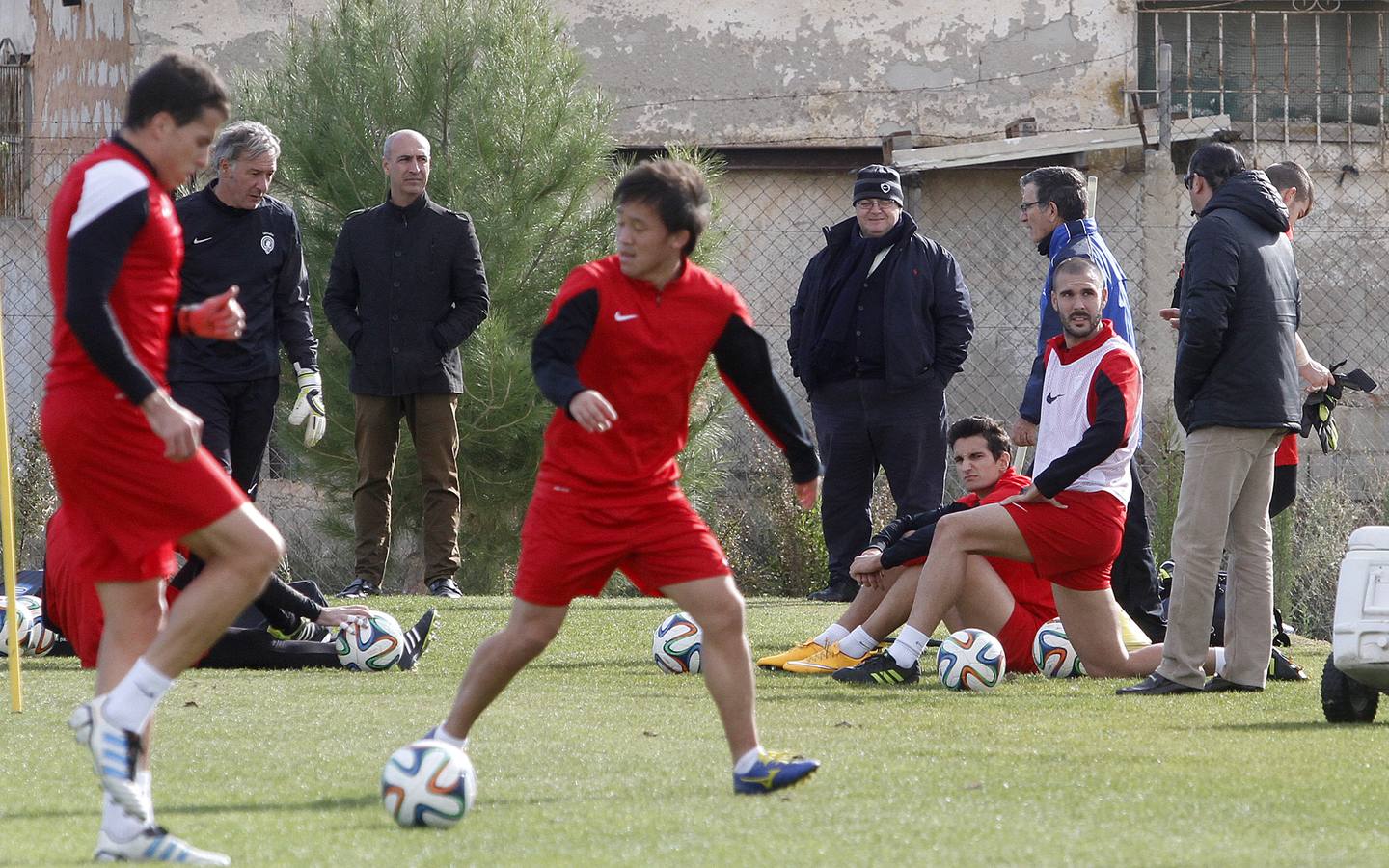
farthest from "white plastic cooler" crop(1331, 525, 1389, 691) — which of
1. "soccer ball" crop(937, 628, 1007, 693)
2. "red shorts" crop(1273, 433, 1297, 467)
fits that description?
"red shorts" crop(1273, 433, 1297, 467)

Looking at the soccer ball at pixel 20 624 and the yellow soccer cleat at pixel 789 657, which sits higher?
the soccer ball at pixel 20 624

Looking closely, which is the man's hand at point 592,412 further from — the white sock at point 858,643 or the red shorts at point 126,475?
the white sock at point 858,643

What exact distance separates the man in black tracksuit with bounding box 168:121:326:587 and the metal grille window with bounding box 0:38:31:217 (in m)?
7.81

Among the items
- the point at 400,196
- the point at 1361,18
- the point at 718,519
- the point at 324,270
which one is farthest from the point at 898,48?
the point at 400,196

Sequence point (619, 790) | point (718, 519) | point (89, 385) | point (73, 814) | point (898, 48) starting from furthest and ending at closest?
point (898, 48)
point (718, 519)
point (619, 790)
point (73, 814)
point (89, 385)

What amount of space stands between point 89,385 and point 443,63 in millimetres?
8688

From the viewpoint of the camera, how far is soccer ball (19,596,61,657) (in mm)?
7512

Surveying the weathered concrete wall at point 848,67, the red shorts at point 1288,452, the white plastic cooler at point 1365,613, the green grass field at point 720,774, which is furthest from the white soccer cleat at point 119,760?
the weathered concrete wall at point 848,67

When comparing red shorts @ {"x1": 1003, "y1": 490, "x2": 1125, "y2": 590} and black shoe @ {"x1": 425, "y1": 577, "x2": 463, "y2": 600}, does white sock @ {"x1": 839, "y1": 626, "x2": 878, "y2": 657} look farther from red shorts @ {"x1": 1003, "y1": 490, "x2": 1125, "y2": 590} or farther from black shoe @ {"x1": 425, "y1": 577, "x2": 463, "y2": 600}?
black shoe @ {"x1": 425, "y1": 577, "x2": 463, "y2": 600}

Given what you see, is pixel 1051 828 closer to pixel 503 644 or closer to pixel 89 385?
pixel 503 644

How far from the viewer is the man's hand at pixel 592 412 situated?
4055 mm

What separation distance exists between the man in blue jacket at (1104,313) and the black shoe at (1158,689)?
1.14 metres

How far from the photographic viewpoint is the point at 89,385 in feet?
12.2

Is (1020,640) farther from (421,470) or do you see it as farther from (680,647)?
(421,470)
